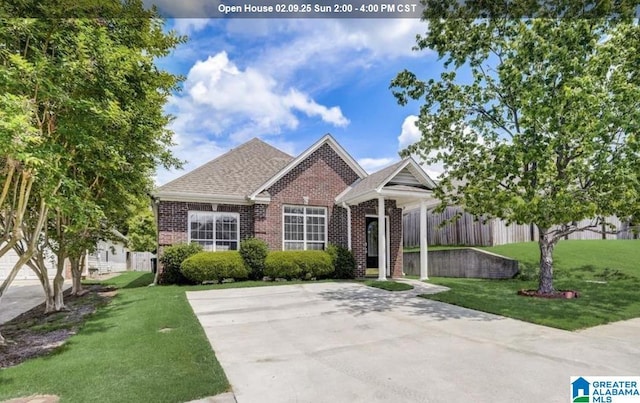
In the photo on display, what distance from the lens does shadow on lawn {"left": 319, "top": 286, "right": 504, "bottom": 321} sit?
8.74 meters

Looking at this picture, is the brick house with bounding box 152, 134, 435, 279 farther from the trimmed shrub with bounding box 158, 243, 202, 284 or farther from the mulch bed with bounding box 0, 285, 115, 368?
the mulch bed with bounding box 0, 285, 115, 368

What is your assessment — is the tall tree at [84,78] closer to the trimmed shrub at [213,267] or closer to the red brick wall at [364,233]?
the trimmed shrub at [213,267]

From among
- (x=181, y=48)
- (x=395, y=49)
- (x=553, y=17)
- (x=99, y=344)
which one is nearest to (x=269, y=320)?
(x=99, y=344)

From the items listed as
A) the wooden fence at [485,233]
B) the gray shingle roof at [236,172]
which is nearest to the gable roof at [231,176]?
the gray shingle roof at [236,172]

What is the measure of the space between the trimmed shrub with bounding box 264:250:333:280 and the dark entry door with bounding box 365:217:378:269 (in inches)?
106

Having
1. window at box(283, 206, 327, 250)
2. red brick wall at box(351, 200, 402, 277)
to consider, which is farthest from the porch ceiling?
window at box(283, 206, 327, 250)

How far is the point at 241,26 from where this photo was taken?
31.9 ft

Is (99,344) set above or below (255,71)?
below

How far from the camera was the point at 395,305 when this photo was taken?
10.0 m

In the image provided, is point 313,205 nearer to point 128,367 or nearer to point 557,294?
point 557,294

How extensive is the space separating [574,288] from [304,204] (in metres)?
9.93

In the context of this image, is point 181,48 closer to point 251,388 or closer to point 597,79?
point 251,388

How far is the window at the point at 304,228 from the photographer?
16.3m

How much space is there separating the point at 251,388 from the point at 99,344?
3826 millimetres
